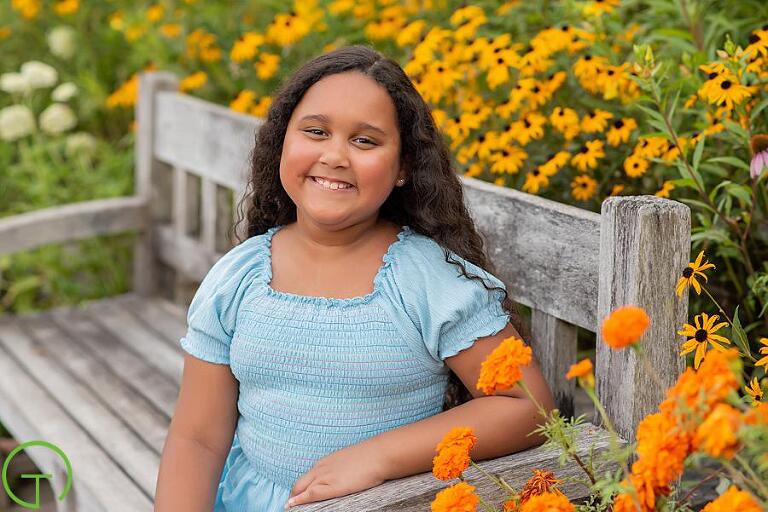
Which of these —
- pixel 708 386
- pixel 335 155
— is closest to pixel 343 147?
pixel 335 155

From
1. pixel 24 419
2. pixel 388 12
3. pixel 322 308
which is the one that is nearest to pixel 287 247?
pixel 322 308

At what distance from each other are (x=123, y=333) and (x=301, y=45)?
94 cm

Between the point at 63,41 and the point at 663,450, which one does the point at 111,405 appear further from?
the point at 63,41

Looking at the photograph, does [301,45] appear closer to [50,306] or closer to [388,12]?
[388,12]

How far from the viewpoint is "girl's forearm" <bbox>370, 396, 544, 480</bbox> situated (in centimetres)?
175

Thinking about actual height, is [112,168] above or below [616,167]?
below

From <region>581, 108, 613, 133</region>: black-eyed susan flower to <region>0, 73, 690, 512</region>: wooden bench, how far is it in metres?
0.26

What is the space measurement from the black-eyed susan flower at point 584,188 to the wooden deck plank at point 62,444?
1.04 metres

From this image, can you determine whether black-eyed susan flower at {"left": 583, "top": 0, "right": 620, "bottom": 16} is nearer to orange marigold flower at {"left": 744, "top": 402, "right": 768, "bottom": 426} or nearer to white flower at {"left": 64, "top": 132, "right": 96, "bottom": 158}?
orange marigold flower at {"left": 744, "top": 402, "right": 768, "bottom": 426}

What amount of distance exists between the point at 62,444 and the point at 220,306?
2.71 feet

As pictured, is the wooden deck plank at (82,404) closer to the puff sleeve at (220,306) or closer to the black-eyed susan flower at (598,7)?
the puff sleeve at (220,306)

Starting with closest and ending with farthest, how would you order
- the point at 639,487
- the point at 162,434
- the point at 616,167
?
the point at 639,487, the point at 616,167, the point at 162,434

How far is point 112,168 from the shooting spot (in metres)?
4.26

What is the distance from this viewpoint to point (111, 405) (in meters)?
2.76
